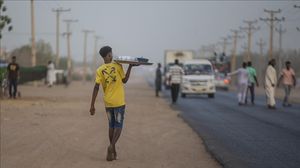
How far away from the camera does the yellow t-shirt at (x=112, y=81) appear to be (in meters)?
10.9

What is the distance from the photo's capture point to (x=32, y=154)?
11852mm

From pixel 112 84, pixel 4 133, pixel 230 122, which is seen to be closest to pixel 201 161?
pixel 112 84

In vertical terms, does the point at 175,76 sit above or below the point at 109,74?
below

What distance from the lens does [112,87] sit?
11.0 m

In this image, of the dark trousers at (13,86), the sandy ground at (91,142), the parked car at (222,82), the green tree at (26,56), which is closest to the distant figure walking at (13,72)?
the dark trousers at (13,86)

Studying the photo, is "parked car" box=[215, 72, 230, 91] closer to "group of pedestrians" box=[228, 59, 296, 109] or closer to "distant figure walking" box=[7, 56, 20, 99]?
"group of pedestrians" box=[228, 59, 296, 109]

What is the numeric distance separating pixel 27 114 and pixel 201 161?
35.8 feet

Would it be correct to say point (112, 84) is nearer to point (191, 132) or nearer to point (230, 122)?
point (191, 132)

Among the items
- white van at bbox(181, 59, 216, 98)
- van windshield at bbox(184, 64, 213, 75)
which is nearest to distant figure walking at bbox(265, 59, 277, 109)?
white van at bbox(181, 59, 216, 98)

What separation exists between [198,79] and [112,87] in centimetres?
2602

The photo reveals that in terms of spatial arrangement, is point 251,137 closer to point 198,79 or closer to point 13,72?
point 13,72

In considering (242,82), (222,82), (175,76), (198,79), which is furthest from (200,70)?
(222,82)

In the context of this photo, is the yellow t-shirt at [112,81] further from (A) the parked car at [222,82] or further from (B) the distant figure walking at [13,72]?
(A) the parked car at [222,82]

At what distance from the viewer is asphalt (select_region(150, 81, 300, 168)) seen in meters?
10.8
